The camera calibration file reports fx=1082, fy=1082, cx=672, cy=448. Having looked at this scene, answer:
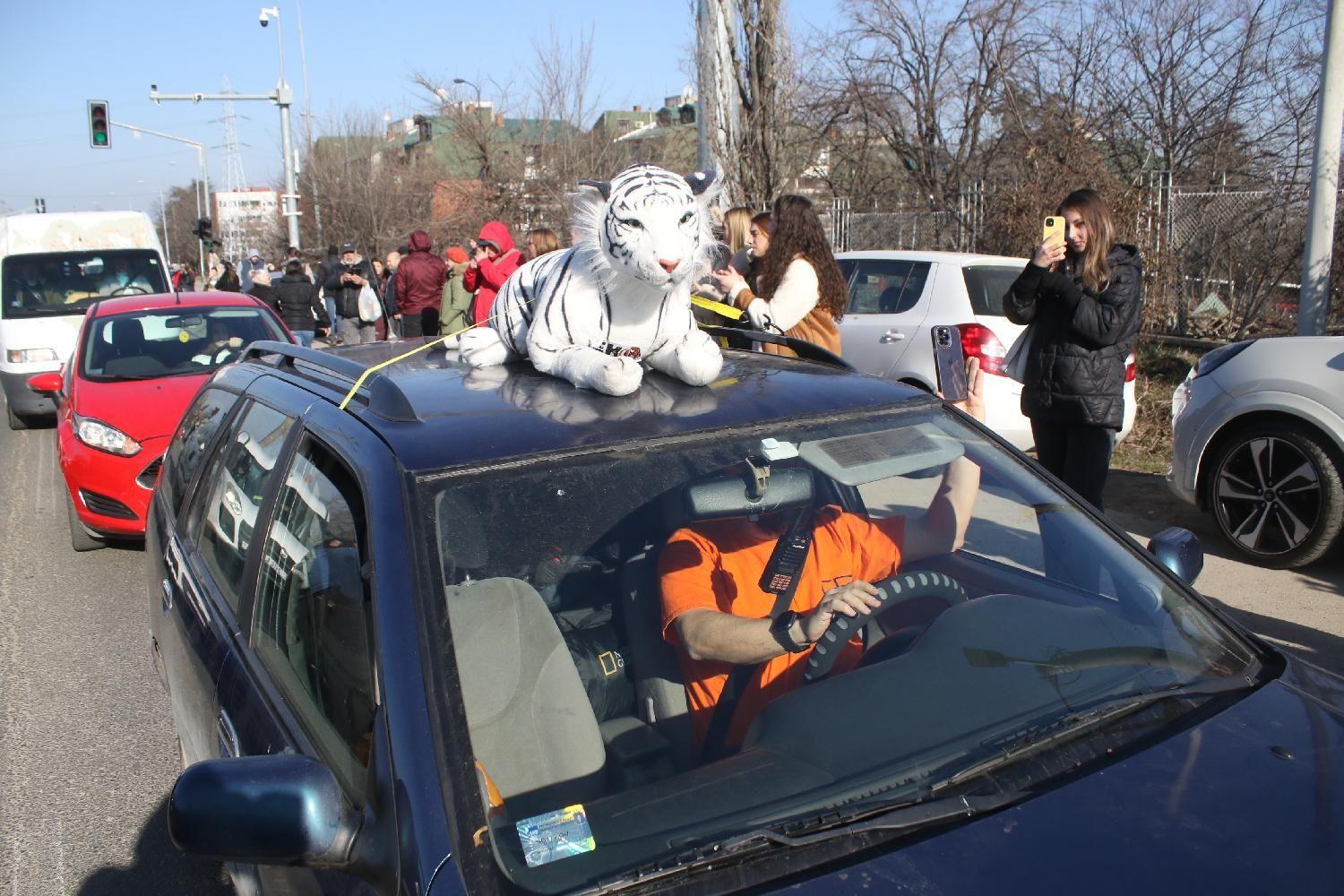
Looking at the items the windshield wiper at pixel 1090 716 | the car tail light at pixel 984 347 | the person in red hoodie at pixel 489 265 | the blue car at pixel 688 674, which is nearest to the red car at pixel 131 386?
the person in red hoodie at pixel 489 265

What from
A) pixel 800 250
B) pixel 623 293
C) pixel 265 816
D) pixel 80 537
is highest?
pixel 800 250

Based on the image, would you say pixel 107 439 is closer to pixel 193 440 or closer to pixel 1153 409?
pixel 193 440

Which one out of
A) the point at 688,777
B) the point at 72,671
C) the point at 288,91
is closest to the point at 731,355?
the point at 688,777

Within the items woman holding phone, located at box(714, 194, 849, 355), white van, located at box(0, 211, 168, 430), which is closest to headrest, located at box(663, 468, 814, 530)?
woman holding phone, located at box(714, 194, 849, 355)

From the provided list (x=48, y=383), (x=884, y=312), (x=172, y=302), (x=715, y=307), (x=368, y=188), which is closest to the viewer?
(x=715, y=307)

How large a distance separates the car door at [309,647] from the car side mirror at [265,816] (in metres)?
0.06

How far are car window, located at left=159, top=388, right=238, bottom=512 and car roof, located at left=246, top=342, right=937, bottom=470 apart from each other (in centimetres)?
54

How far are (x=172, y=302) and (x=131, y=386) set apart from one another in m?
1.18

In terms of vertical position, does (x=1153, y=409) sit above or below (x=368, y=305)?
below

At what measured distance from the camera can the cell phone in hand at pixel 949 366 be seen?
409 cm

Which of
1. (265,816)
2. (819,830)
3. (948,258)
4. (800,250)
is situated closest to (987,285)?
(948,258)

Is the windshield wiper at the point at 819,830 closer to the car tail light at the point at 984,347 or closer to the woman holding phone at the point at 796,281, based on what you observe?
the woman holding phone at the point at 796,281

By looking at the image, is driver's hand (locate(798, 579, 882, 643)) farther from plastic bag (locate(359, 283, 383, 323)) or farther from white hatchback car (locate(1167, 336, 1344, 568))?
plastic bag (locate(359, 283, 383, 323))

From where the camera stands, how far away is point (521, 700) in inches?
71.4
